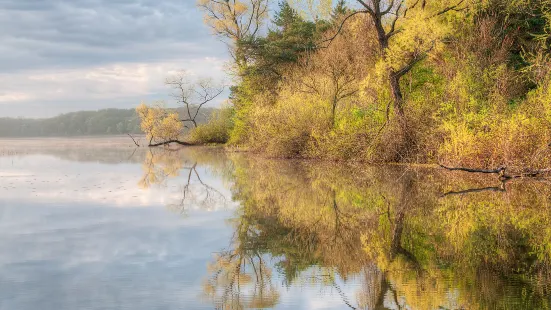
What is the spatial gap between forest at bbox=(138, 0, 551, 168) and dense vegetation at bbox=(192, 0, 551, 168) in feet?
0.14

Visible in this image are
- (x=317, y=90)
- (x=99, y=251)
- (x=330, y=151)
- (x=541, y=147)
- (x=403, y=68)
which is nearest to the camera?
(x=99, y=251)

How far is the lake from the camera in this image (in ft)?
16.8

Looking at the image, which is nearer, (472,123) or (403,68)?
(472,123)

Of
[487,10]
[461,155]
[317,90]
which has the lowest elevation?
[461,155]

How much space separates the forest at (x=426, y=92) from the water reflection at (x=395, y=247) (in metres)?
3.35

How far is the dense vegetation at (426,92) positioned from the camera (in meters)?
16.1

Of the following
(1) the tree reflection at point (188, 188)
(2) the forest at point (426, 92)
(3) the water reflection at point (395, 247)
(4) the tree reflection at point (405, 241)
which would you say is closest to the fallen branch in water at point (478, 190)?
(3) the water reflection at point (395, 247)

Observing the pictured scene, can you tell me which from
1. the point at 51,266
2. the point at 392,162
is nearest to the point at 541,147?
the point at 392,162

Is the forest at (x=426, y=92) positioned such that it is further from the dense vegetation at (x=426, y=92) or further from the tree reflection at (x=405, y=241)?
the tree reflection at (x=405, y=241)

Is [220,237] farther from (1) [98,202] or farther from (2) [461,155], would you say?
(2) [461,155]

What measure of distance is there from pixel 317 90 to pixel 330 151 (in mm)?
3415

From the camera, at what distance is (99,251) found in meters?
7.21

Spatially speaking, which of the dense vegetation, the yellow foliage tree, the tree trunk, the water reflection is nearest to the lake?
the water reflection

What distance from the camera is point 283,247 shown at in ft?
23.9
